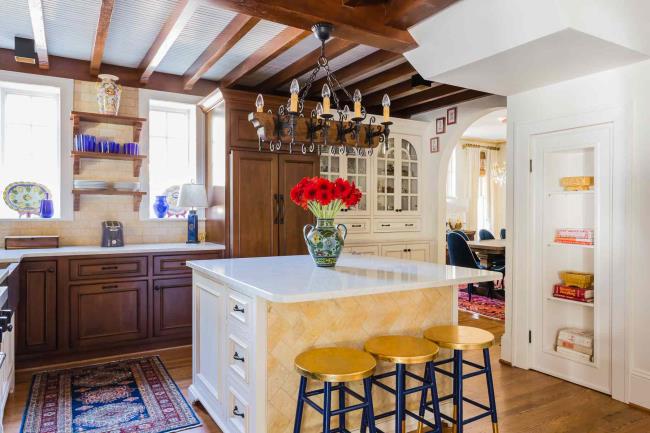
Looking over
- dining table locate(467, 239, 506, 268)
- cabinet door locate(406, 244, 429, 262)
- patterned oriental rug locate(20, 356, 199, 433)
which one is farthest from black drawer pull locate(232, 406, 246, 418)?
dining table locate(467, 239, 506, 268)

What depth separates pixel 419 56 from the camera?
310cm

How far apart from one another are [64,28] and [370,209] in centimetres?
Result: 337

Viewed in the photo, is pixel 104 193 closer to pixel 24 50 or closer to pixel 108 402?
pixel 24 50

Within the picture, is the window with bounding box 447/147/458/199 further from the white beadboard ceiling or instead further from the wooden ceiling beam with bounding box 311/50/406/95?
the white beadboard ceiling

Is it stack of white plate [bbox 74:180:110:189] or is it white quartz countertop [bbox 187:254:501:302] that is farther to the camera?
stack of white plate [bbox 74:180:110:189]

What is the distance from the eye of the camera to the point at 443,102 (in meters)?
5.32

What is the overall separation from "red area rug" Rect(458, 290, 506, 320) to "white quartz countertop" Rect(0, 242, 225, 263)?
3.16 m

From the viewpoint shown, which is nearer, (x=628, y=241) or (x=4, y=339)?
(x=4, y=339)

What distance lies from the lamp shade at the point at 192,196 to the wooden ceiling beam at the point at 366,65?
64.9 inches

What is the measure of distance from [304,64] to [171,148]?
171 cm

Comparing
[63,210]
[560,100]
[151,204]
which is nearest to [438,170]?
[560,100]

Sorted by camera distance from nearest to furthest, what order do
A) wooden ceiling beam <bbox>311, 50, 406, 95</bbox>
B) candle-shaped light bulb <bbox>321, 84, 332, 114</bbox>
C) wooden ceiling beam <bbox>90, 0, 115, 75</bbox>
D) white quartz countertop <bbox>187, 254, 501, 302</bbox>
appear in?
white quartz countertop <bbox>187, 254, 501, 302</bbox> → candle-shaped light bulb <bbox>321, 84, 332, 114</bbox> → wooden ceiling beam <bbox>90, 0, 115, 75</bbox> → wooden ceiling beam <bbox>311, 50, 406, 95</bbox>

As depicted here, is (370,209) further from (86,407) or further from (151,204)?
(86,407)

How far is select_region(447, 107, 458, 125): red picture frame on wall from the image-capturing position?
5.39 meters
